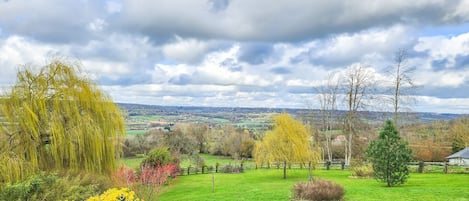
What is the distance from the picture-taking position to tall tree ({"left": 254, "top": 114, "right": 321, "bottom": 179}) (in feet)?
91.6

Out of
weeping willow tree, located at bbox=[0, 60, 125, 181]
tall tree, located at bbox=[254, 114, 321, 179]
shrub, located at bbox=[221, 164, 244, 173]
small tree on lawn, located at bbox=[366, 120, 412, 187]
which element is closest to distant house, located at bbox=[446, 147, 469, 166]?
tall tree, located at bbox=[254, 114, 321, 179]

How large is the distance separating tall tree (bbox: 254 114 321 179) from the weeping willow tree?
13578 millimetres

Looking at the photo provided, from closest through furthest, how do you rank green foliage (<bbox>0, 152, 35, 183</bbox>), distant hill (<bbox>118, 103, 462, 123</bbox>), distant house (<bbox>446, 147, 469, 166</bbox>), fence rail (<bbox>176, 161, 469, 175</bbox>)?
green foliage (<bbox>0, 152, 35, 183</bbox>), fence rail (<bbox>176, 161, 469, 175</bbox>), distant hill (<bbox>118, 103, 462, 123</bbox>), distant house (<bbox>446, 147, 469, 166</bbox>)

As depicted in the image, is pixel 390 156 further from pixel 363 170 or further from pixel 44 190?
pixel 44 190

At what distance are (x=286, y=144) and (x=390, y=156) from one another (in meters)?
10.7

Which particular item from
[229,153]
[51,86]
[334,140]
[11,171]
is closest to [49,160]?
[11,171]

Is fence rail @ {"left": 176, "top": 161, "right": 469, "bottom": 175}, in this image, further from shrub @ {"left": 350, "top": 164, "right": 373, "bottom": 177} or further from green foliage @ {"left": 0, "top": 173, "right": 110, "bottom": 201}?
green foliage @ {"left": 0, "top": 173, "right": 110, "bottom": 201}

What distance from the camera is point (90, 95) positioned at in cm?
1703

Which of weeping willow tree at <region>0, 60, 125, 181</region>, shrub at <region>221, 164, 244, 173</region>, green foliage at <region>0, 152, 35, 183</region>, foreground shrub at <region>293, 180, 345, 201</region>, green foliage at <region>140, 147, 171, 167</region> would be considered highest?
weeping willow tree at <region>0, 60, 125, 181</region>

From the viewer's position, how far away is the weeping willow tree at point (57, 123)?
50.8 ft

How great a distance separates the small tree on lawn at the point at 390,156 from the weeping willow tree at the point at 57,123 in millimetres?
12312

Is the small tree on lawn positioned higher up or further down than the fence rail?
higher up

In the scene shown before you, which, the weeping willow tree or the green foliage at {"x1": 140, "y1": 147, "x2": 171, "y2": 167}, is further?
the green foliage at {"x1": 140, "y1": 147, "x2": 171, "y2": 167}

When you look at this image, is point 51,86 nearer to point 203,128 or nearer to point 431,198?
point 431,198
